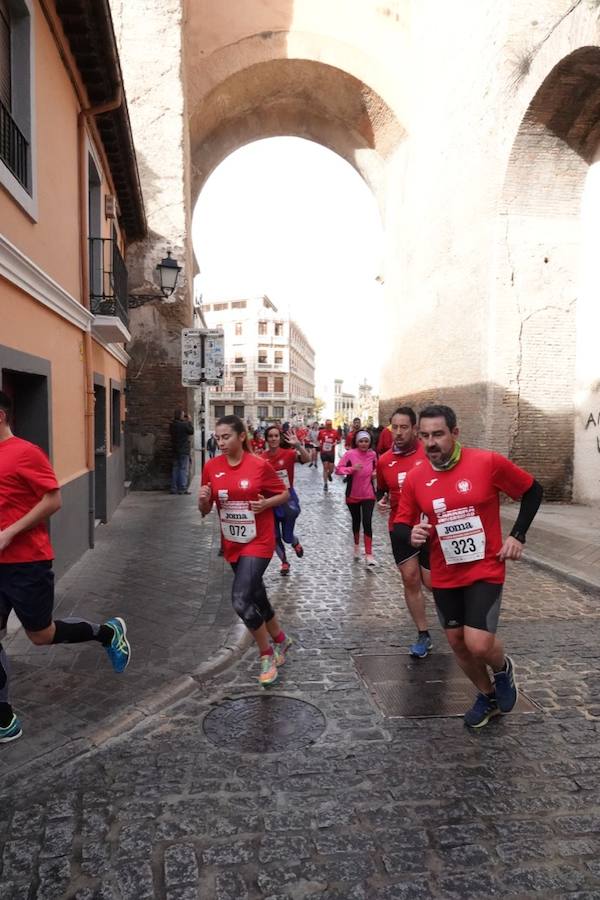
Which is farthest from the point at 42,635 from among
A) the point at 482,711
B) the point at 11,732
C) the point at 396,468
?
the point at 396,468

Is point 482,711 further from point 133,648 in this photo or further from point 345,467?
point 345,467

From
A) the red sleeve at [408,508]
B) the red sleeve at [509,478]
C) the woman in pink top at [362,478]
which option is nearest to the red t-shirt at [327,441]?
the woman in pink top at [362,478]

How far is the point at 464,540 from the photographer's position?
11.5ft

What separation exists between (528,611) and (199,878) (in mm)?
4394

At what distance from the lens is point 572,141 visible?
12852 mm

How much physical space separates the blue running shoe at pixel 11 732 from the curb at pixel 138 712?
0.26 m

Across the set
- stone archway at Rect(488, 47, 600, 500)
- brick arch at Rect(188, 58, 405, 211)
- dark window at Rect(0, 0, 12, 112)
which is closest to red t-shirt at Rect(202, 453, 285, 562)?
dark window at Rect(0, 0, 12, 112)

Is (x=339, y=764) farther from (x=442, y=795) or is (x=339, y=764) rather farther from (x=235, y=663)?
(x=235, y=663)

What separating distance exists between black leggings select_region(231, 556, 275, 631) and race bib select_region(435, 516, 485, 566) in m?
1.24

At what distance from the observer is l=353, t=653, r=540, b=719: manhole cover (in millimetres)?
3914

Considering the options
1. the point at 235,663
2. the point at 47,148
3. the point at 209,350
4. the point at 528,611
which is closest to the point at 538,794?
the point at 235,663

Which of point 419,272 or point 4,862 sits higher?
point 419,272

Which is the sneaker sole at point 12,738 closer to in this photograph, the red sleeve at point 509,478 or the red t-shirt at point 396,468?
the red sleeve at point 509,478

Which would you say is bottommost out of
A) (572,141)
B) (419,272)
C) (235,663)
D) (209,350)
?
(235,663)
